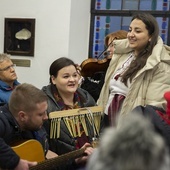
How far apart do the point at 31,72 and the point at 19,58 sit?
21cm

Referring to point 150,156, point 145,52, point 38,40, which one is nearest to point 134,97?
point 145,52

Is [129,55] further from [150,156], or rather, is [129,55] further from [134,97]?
[150,156]

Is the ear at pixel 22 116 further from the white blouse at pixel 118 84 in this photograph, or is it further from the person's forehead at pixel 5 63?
the person's forehead at pixel 5 63

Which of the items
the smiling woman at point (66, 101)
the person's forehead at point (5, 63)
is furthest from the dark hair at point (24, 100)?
the person's forehead at point (5, 63)

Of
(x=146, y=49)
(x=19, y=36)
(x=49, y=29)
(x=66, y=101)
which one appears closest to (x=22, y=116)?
(x=66, y=101)

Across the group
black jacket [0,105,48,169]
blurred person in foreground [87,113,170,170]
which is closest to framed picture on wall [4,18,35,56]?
black jacket [0,105,48,169]

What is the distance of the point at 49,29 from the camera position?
3.32 m

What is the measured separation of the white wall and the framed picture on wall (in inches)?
1.7

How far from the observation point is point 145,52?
192 cm

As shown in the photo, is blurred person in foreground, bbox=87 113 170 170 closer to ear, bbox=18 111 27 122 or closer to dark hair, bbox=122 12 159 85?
ear, bbox=18 111 27 122

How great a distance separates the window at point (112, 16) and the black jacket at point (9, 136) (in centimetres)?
221

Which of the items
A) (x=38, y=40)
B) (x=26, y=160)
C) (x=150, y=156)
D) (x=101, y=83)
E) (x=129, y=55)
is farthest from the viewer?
(x=38, y=40)

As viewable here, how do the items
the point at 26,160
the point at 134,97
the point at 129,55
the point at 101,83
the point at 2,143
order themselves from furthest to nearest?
the point at 101,83 → the point at 129,55 → the point at 134,97 → the point at 26,160 → the point at 2,143

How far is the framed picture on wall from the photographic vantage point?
11.2ft
